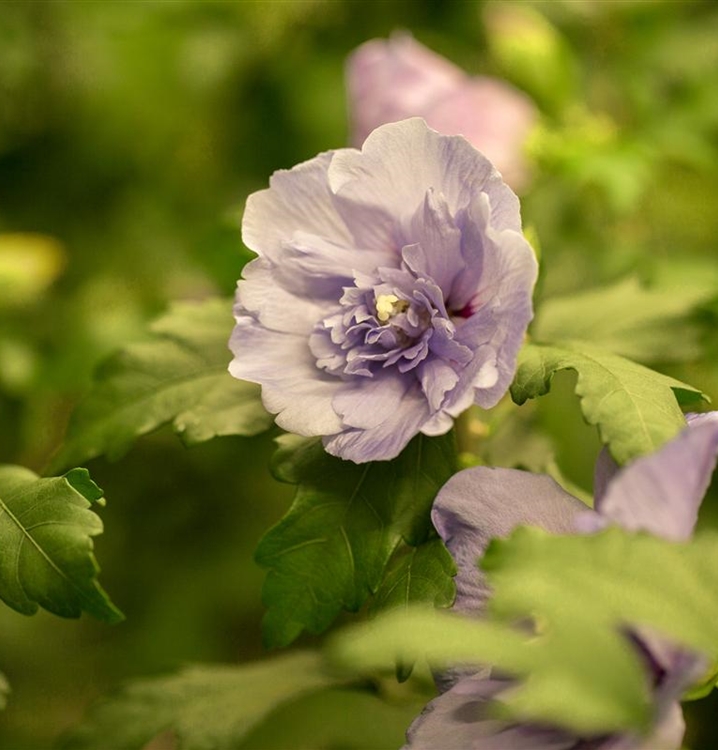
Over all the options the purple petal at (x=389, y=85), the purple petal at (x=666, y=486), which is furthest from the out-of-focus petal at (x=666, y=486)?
the purple petal at (x=389, y=85)

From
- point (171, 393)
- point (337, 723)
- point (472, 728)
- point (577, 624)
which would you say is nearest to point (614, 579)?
point (577, 624)

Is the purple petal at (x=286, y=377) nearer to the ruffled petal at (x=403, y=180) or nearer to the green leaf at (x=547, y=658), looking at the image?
the ruffled petal at (x=403, y=180)

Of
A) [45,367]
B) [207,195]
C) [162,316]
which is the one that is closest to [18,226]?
[207,195]

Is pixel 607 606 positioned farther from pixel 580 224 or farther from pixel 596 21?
pixel 596 21

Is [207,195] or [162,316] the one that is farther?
[207,195]

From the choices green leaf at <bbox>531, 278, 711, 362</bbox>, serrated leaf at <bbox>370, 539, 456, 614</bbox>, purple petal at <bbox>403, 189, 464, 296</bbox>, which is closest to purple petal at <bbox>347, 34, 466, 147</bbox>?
green leaf at <bbox>531, 278, 711, 362</bbox>
